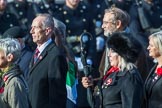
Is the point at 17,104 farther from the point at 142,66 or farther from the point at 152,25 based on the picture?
the point at 152,25

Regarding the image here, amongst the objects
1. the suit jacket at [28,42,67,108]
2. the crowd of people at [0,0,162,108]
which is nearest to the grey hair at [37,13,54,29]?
the crowd of people at [0,0,162,108]

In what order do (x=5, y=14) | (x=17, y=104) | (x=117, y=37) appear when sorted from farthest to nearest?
(x=5, y=14), (x=117, y=37), (x=17, y=104)

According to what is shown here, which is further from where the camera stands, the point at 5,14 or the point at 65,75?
the point at 5,14

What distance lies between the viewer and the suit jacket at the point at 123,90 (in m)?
8.02

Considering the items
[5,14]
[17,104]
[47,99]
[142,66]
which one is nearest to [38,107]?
[47,99]

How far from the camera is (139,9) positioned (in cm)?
1366

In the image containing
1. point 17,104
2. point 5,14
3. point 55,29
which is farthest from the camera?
point 5,14

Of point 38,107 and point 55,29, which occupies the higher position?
point 55,29

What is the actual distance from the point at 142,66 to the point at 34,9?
501 cm

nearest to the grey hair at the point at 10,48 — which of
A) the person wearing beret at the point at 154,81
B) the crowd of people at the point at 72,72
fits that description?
the crowd of people at the point at 72,72

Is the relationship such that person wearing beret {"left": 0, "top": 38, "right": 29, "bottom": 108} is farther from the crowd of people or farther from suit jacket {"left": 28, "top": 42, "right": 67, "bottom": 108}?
suit jacket {"left": 28, "top": 42, "right": 67, "bottom": 108}

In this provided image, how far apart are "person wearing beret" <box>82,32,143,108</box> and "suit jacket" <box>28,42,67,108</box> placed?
45 centimetres

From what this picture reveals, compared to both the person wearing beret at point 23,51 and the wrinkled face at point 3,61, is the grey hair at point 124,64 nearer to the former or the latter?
the wrinkled face at point 3,61

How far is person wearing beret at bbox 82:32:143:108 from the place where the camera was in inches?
316
